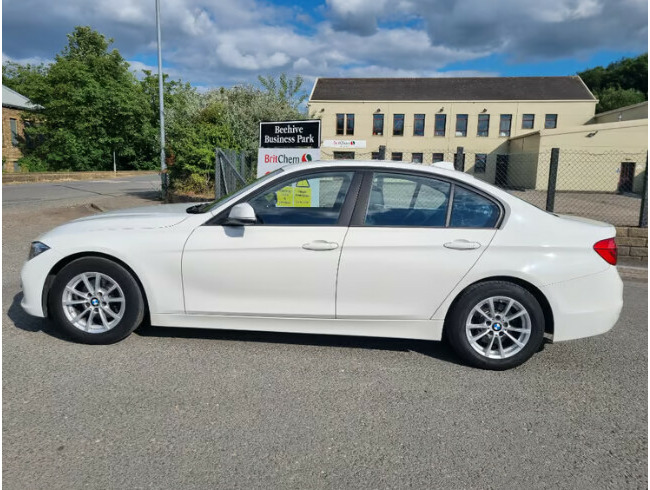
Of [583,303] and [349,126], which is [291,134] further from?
[349,126]

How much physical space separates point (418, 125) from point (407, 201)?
42.7 meters

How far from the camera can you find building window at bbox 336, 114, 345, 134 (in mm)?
43562

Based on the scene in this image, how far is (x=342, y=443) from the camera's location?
2.55 m

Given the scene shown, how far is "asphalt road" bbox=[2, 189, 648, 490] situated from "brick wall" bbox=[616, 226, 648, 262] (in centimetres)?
447

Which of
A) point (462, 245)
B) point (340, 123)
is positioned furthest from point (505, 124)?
point (462, 245)

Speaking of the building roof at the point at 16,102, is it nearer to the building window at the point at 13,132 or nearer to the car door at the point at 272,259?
the building window at the point at 13,132

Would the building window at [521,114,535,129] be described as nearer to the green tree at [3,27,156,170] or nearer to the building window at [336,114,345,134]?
the building window at [336,114,345,134]

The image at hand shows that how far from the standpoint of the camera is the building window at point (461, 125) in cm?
4300

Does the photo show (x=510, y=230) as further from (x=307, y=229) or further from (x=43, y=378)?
(x=43, y=378)

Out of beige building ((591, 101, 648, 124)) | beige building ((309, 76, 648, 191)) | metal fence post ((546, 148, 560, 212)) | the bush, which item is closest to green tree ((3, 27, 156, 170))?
the bush

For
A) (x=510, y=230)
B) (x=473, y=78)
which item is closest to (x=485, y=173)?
(x=473, y=78)

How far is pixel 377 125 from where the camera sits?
43812 millimetres

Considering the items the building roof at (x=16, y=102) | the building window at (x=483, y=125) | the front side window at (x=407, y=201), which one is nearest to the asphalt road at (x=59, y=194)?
the front side window at (x=407, y=201)

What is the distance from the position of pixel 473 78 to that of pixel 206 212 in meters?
48.5
